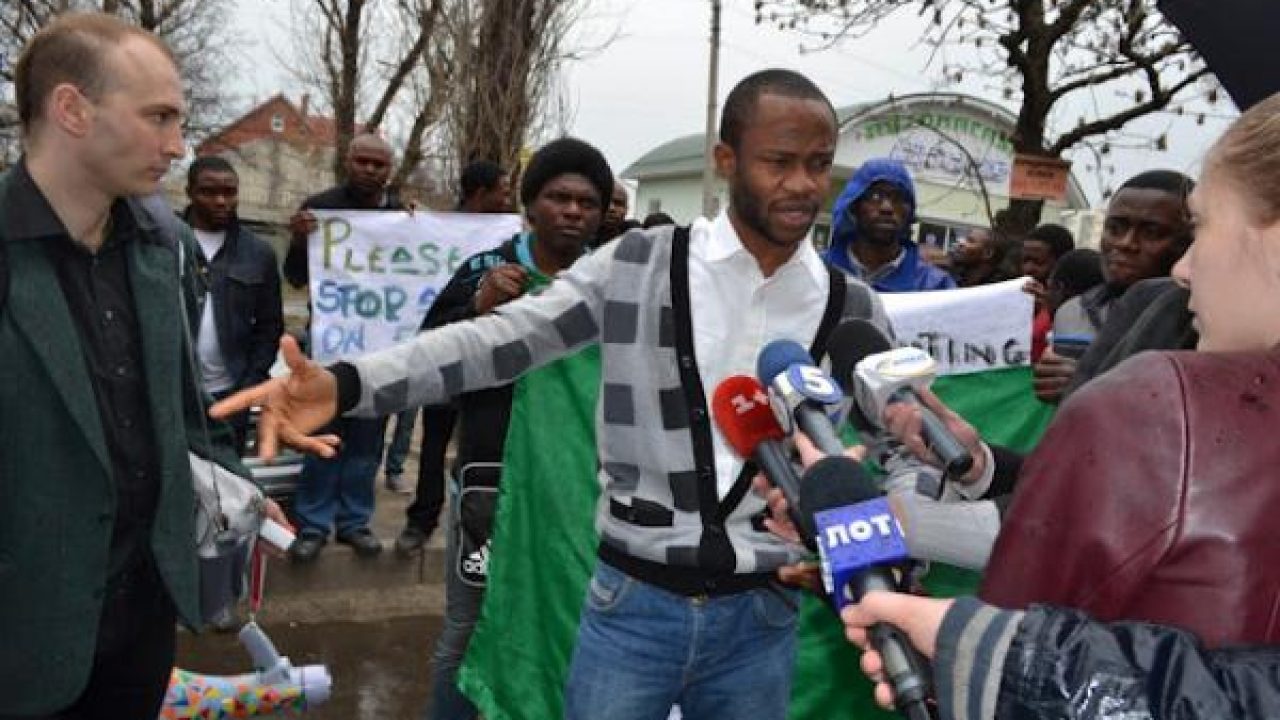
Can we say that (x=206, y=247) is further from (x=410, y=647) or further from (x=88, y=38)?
(x=88, y=38)

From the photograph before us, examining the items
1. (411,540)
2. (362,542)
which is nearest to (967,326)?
(411,540)

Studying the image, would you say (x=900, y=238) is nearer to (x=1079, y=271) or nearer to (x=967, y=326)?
(x=967, y=326)

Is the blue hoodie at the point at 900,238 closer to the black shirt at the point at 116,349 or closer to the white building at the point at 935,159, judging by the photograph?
the black shirt at the point at 116,349

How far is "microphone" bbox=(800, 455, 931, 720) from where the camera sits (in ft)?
4.17

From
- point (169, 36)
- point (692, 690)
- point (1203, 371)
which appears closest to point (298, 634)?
point (692, 690)

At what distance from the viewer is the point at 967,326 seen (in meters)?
3.91

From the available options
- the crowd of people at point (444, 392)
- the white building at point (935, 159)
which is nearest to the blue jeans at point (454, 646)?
the crowd of people at point (444, 392)

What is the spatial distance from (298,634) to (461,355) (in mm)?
3329

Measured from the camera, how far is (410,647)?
5.01 metres

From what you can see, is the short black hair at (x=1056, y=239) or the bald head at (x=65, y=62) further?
the short black hair at (x=1056, y=239)

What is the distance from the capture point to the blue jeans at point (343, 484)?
5465 mm

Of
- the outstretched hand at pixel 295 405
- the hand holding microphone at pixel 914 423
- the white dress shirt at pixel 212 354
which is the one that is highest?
the hand holding microphone at pixel 914 423

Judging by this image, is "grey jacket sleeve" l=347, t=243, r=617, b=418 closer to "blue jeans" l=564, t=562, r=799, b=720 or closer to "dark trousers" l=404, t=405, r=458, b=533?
"blue jeans" l=564, t=562, r=799, b=720

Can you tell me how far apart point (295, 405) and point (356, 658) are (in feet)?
10.5
